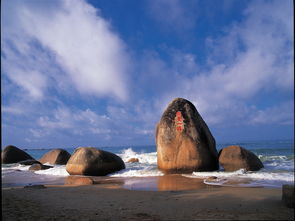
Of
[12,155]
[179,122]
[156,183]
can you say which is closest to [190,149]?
[179,122]

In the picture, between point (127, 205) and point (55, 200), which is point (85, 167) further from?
point (127, 205)

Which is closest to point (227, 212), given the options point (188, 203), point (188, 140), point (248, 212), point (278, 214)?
point (248, 212)

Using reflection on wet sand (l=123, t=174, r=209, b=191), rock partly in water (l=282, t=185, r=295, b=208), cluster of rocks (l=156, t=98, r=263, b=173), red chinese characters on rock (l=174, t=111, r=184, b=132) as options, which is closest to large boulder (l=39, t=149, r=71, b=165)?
cluster of rocks (l=156, t=98, r=263, b=173)

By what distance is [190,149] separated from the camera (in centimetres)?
948

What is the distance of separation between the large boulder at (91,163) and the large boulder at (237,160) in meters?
4.43

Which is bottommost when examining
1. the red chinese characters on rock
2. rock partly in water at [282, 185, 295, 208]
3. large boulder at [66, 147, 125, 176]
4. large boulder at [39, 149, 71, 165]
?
rock partly in water at [282, 185, 295, 208]

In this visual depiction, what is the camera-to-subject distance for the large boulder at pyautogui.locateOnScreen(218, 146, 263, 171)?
9.28 metres

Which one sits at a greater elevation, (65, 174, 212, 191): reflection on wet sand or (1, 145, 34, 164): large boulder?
(1, 145, 34, 164): large boulder

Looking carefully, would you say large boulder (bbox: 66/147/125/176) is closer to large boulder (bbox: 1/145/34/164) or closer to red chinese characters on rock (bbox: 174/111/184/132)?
red chinese characters on rock (bbox: 174/111/184/132)

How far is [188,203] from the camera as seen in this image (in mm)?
4113

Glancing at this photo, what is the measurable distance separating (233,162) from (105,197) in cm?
612

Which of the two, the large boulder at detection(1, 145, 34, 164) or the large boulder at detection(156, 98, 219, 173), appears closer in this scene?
the large boulder at detection(156, 98, 219, 173)

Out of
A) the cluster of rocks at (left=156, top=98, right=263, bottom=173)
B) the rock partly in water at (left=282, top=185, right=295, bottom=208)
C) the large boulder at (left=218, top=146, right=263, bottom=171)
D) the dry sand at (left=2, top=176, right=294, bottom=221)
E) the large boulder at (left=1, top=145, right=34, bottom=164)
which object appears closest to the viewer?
the dry sand at (left=2, top=176, right=294, bottom=221)

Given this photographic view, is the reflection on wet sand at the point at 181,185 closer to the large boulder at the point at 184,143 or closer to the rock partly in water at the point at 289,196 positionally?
the large boulder at the point at 184,143
